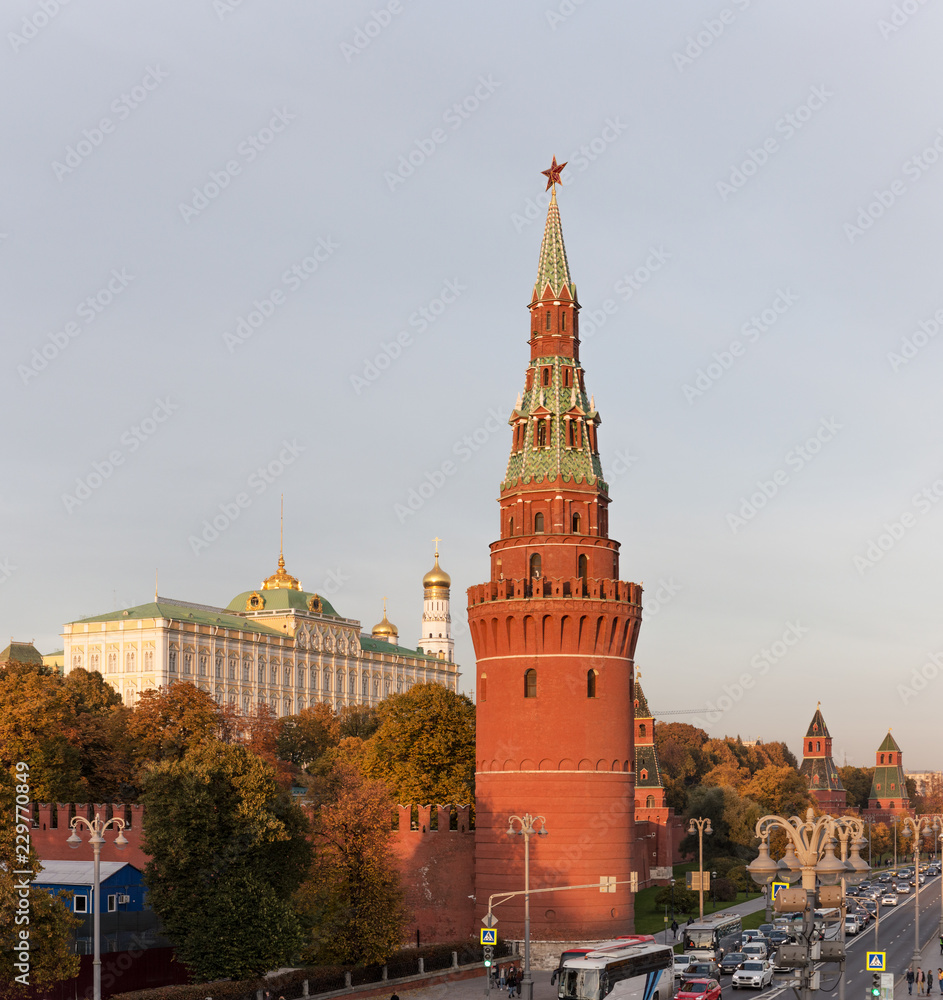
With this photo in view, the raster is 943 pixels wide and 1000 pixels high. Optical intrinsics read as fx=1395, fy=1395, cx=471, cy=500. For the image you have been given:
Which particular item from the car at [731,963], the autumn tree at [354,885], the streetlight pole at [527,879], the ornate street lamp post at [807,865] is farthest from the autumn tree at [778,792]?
the ornate street lamp post at [807,865]

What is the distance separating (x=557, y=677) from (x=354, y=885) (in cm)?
1584

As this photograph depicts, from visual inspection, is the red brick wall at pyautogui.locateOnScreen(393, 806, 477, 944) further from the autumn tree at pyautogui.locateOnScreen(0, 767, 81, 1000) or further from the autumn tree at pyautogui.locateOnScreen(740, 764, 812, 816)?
the autumn tree at pyautogui.locateOnScreen(740, 764, 812, 816)

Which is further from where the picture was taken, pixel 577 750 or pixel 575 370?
pixel 575 370

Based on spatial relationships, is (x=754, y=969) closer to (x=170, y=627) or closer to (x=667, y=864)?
(x=667, y=864)

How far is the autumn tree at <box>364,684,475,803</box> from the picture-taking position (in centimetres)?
9344

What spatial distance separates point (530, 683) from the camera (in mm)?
75000

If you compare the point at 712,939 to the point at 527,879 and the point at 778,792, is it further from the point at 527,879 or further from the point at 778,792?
the point at 778,792

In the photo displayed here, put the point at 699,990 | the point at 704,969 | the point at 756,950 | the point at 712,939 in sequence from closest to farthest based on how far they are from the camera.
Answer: the point at 699,990
the point at 704,969
the point at 756,950
the point at 712,939

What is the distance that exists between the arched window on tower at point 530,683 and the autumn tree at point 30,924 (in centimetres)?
3136

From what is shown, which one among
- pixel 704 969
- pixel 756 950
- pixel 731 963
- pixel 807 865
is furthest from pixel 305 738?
pixel 807 865

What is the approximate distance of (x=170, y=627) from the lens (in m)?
183

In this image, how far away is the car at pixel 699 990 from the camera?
5925 cm

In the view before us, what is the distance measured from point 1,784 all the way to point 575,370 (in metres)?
40.5

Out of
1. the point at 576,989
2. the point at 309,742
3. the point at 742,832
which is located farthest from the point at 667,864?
the point at 576,989
